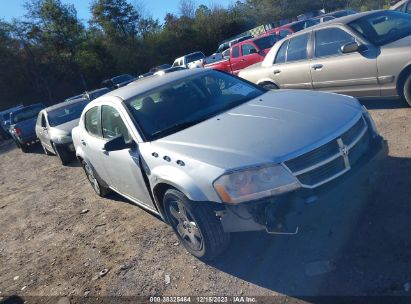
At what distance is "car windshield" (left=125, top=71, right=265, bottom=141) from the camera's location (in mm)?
4094

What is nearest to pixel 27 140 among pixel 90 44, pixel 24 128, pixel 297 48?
pixel 24 128

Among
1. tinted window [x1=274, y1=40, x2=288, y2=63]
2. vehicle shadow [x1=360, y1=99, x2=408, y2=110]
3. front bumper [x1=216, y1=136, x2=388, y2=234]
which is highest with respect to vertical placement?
tinted window [x1=274, y1=40, x2=288, y2=63]

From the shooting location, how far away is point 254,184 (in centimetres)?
308

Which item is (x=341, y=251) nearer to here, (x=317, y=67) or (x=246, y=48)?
(x=317, y=67)

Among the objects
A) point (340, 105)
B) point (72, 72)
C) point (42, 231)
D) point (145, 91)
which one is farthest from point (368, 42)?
point (72, 72)

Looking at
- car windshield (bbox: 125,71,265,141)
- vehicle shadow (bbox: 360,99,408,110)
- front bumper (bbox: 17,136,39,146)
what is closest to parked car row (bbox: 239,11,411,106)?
vehicle shadow (bbox: 360,99,408,110)

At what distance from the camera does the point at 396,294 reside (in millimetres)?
2824

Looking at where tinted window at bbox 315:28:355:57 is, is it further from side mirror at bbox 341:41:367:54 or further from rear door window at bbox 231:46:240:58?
rear door window at bbox 231:46:240:58

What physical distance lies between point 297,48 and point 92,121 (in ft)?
14.0

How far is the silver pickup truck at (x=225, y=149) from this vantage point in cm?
309

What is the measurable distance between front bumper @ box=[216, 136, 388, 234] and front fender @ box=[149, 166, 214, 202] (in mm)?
236

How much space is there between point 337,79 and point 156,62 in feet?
112

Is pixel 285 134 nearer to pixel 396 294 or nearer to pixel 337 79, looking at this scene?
pixel 396 294

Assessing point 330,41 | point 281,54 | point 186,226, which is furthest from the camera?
point 281,54
